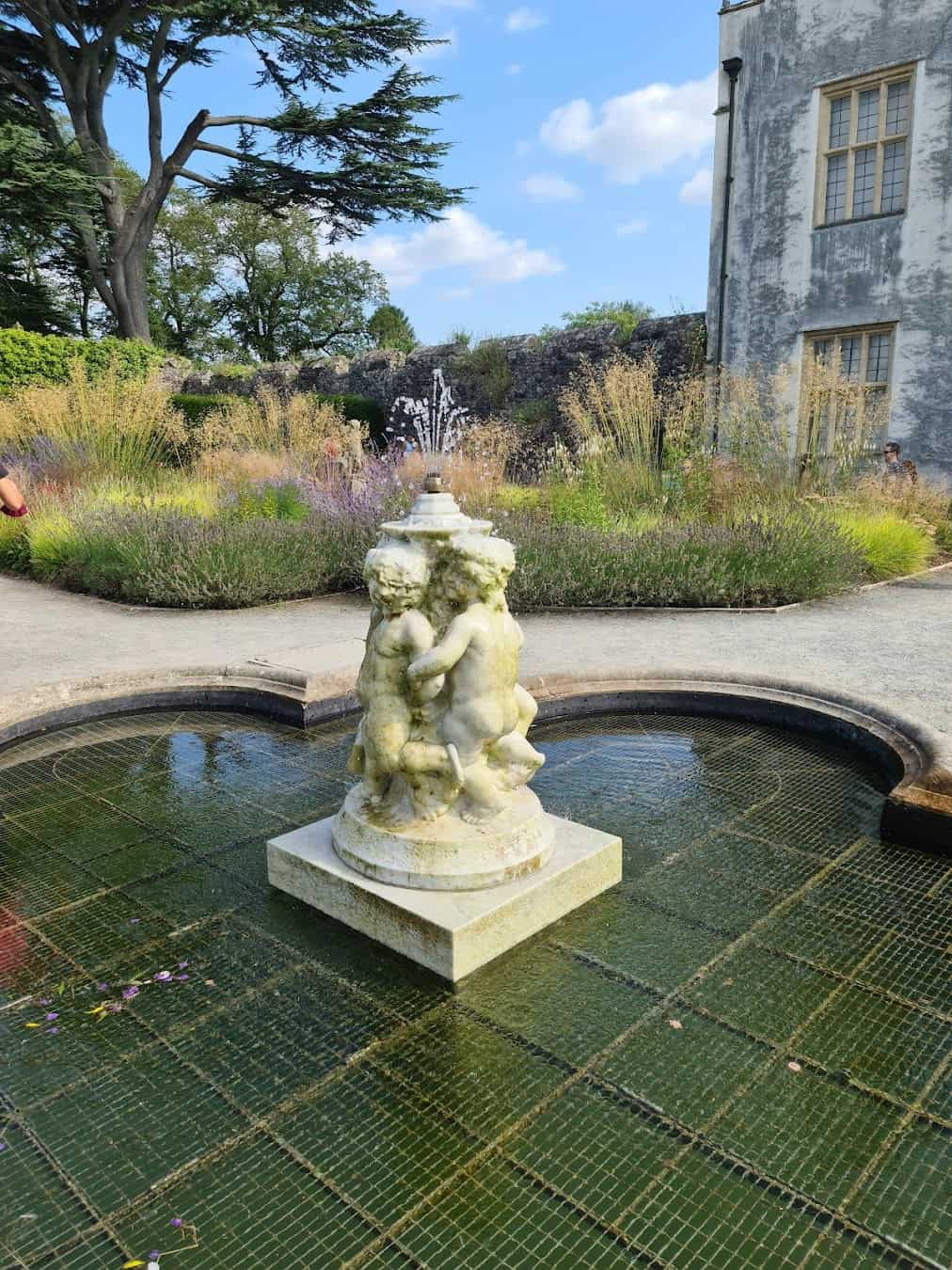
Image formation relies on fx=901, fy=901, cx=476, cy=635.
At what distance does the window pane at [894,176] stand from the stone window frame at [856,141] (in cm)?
3

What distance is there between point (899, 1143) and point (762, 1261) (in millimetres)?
436

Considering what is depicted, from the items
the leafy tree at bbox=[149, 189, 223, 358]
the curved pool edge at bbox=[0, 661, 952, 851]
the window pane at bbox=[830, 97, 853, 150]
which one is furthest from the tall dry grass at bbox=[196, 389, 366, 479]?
the leafy tree at bbox=[149, 189, 223, 358]

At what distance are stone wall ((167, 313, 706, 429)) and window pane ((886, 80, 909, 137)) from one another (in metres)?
3.18

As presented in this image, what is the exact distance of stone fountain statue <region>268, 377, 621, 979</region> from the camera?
2406 mm

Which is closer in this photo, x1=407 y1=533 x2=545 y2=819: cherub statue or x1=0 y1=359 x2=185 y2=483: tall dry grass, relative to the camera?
x1=407 y1=533 x2=545 y2=819: cherub statue

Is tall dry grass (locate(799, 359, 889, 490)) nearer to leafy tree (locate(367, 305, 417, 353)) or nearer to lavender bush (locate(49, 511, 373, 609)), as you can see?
lavender bush (locate(49, 511, 373, 609))

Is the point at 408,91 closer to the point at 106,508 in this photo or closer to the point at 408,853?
the point at 106,508

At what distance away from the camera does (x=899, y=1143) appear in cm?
176

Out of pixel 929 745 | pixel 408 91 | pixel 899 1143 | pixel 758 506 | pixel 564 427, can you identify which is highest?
pixel 408 91

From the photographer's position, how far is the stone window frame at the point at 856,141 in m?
11.2

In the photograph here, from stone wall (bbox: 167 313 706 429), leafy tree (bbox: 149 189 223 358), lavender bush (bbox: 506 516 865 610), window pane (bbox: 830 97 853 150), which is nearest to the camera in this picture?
lavender bush (bbox: 506 516 865 610)

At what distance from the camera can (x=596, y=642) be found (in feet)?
18.6

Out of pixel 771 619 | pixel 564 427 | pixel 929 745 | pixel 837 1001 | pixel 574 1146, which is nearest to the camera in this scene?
pixel 574 1146

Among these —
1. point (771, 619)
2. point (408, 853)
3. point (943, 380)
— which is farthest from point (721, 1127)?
point (943, 380)
